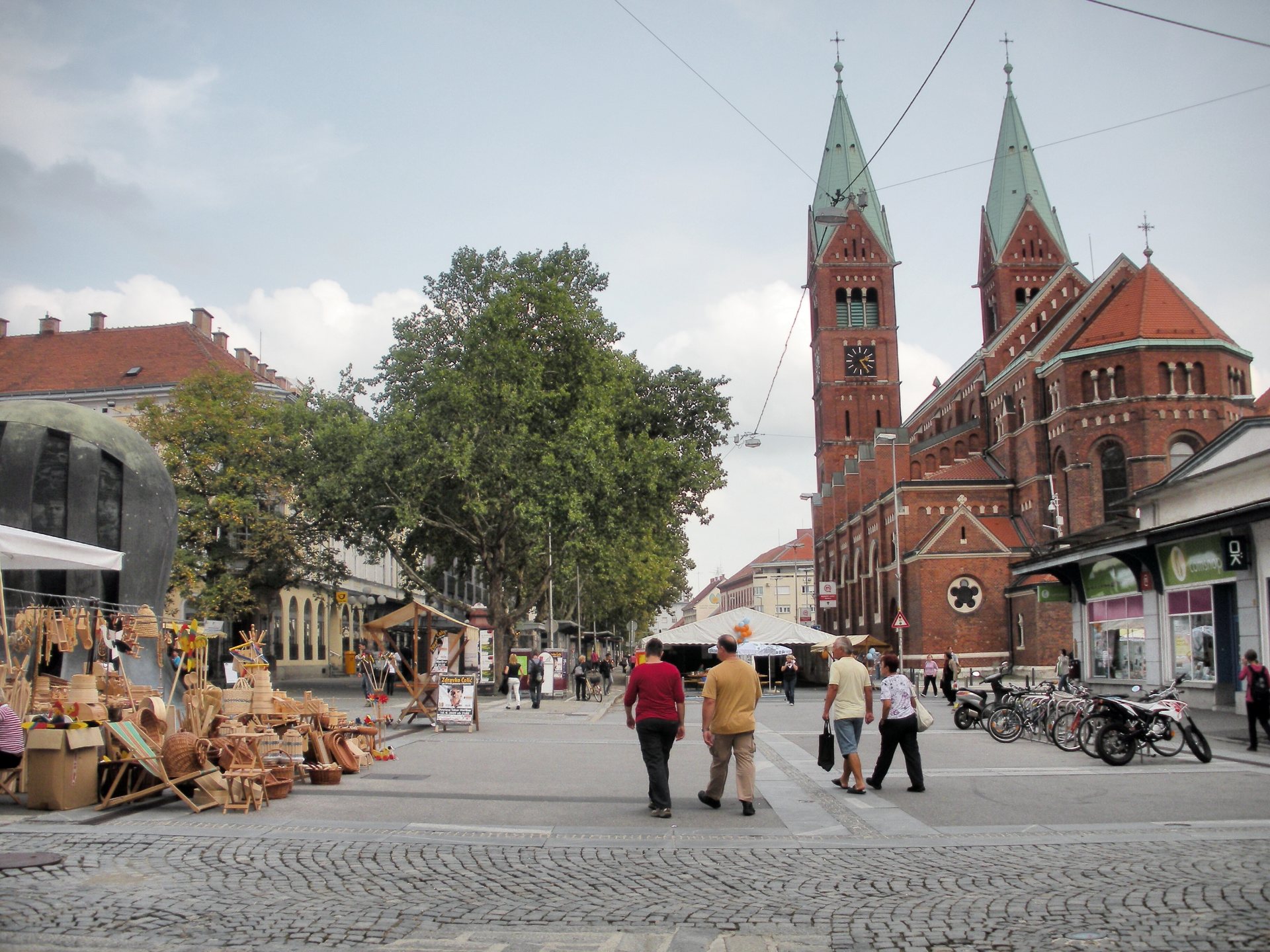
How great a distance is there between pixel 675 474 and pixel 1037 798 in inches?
1124

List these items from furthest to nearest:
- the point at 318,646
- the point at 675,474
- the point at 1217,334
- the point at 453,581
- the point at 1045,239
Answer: the point at 453,581, the point at 1045,239, the point at 318,646, the point at 1217,334, the point at 675,474

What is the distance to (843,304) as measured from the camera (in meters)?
78.9

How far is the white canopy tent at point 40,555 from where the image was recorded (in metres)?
11.7

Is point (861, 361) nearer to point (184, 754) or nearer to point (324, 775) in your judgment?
point (324, 775)

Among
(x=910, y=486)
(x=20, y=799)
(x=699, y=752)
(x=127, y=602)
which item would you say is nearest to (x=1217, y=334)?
(x=910, y=486)

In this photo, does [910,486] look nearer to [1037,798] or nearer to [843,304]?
[843,304]

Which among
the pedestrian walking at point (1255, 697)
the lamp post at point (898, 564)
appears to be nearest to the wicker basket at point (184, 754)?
the pedestrian walking at point (1255, 697)

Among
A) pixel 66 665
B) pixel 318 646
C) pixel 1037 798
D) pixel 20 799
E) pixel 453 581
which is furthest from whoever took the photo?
pixel 453 581

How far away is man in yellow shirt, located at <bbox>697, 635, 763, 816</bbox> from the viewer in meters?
10.7

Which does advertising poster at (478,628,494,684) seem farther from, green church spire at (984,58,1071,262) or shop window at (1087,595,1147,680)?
green church spire at (984,58,1071,262)

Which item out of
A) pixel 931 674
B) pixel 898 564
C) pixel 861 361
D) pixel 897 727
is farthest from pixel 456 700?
pixel 861 361

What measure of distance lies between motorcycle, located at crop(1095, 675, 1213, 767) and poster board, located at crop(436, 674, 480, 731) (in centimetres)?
1142

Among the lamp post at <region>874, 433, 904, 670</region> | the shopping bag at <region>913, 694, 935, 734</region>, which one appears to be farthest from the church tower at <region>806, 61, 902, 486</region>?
the shopping bag at <region>913, 694, 935, 734</region>

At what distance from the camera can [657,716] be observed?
414 inches
